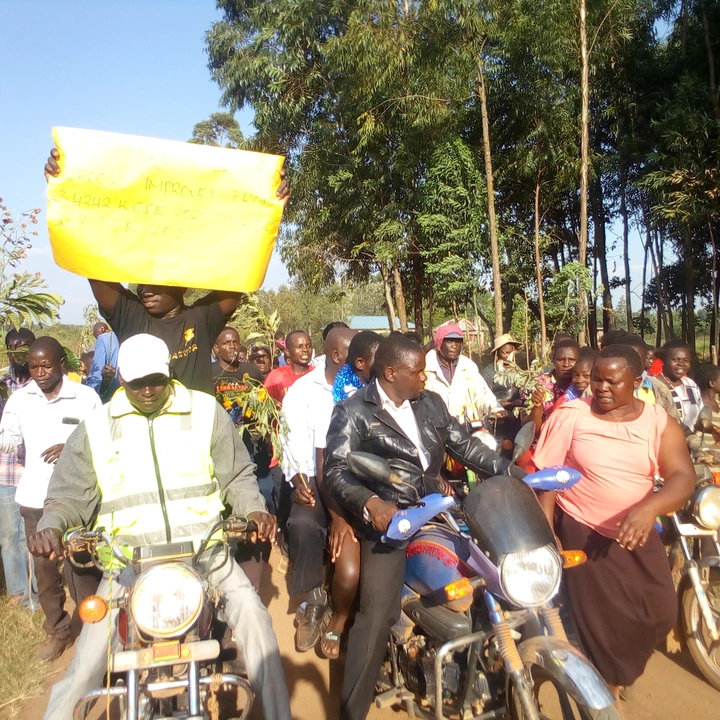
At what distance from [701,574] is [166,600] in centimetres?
308

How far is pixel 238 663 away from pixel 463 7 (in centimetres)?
1405

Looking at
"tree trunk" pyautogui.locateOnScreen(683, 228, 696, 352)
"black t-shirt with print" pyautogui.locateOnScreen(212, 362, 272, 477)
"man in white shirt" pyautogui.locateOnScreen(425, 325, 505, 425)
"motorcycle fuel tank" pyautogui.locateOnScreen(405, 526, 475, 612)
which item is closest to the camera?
"motorcycle fuel tank" pyautogui.locateOnScreen(405, 526, 475, 612)

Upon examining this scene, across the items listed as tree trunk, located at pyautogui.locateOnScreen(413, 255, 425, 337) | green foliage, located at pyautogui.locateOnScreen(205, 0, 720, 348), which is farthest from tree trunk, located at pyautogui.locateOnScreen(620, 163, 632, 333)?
tree trunk, located at pyautogui.locateOnScreen(413, 255, 425, 337)

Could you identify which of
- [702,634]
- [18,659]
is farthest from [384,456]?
[18,659]

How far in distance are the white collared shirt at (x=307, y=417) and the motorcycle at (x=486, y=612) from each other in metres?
1.46

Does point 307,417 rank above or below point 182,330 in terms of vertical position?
below

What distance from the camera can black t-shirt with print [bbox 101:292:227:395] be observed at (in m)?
3.52

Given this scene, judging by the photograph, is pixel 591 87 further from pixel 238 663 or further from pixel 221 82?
pixel 238 663

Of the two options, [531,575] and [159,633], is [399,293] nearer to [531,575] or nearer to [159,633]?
[531,575]

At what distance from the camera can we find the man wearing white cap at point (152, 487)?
108 inches

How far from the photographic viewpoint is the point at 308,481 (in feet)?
14.4

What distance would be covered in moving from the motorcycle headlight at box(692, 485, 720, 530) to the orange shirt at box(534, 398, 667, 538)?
1.43 ft

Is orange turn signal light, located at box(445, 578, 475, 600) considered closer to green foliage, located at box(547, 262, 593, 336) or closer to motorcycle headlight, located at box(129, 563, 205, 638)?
motorcycle headlight, located at box(129, 563, 205, 638)

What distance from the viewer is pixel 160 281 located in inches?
132
